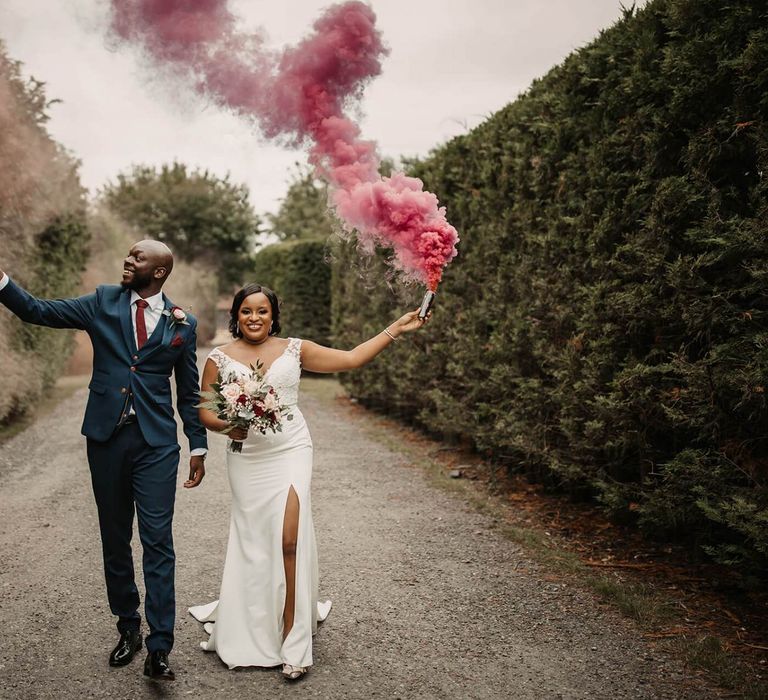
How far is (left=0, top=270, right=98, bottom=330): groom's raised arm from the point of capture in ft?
12.6

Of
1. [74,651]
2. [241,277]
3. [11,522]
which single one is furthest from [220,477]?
[241,277]

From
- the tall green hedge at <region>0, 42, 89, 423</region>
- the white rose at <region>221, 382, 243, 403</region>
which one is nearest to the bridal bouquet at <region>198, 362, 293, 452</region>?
the white rose at <region>221, 382, 243, 403</region>

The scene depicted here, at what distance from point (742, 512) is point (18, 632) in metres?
4.27

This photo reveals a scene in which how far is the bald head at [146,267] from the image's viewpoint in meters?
4.08

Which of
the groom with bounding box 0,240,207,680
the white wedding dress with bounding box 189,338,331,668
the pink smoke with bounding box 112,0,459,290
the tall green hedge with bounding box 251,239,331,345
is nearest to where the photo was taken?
the groom with bounding box 0,240,207,680

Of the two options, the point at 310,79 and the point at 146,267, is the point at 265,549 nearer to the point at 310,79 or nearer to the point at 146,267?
the point at 146,267

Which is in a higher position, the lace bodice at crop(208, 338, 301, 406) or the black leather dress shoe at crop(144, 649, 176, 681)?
the lace bodice at crop(208, 338, 301, 406)

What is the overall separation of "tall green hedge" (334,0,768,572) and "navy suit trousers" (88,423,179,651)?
3159mm

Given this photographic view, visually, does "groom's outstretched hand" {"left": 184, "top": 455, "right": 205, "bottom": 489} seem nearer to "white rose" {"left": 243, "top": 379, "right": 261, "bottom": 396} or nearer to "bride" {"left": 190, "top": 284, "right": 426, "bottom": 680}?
"bride" {"left": 190, "top": 284, "right": 426, "bottom": 680}

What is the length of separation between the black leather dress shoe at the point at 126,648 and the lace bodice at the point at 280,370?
1.52 metres

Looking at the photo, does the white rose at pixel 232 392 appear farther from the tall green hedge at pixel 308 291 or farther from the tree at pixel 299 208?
the tree at pixel 299 208

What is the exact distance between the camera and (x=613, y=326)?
5805mm

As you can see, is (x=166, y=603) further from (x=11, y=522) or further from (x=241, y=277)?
(x=241, y=277)

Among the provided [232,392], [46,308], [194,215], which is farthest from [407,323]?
[194,215]
